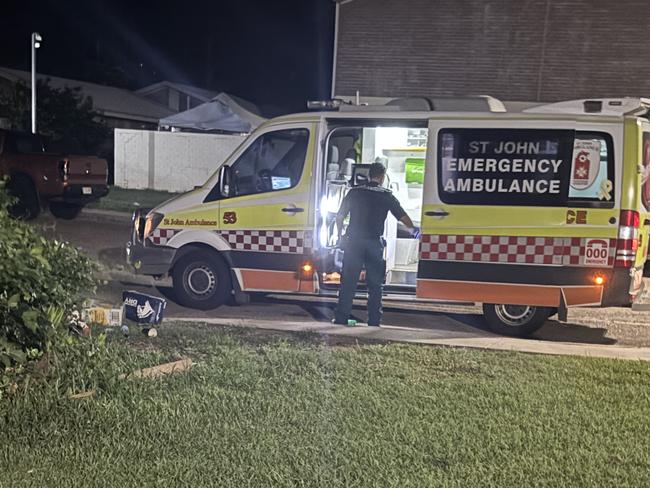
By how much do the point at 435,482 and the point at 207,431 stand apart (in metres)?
1.37

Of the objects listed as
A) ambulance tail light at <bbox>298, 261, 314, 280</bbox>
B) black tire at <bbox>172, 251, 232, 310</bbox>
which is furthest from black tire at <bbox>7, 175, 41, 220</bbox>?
ambulance tail light at <bbox>298, 261, 314, 280</bbox>

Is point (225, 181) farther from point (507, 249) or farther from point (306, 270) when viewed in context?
point (507, 249)

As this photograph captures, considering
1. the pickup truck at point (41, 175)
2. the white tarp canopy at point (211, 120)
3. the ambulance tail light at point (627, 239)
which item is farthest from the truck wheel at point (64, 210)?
the ambulance tail light at point (627, 239)

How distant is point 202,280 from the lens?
27.4 ft

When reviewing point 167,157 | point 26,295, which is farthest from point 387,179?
point 167,157

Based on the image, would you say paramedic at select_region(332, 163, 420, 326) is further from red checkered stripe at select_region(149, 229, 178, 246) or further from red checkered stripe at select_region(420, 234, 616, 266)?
red checkered stripe at select_region(149, 229, 178, 246)

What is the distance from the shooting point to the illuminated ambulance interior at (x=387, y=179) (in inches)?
319

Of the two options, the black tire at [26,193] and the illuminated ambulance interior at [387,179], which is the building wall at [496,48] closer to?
the black tire at [26,193]

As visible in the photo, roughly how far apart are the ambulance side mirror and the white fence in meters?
A: 13.0

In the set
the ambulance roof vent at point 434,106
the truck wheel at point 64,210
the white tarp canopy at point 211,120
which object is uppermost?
the white tarp canopy at point 211,120

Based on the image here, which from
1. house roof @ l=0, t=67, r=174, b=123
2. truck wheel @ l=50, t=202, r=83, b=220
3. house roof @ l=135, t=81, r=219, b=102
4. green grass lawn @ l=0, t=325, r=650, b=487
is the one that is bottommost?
green grass lawn @ l=0, t=325, r=650, b=487

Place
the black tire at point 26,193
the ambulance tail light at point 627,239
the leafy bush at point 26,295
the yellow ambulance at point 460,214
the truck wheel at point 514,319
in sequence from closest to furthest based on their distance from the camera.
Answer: the leafy bush at point 26,295 < the ambulance tail light at point 627,239 < the yellow ambulance at point 460,214 < the truck wheel at point 514,319 < the black tire at point 26,193

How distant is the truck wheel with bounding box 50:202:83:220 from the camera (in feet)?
50.1

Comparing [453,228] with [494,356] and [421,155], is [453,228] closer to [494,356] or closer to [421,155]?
[494,356]
